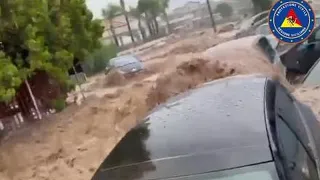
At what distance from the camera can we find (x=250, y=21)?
1367cm

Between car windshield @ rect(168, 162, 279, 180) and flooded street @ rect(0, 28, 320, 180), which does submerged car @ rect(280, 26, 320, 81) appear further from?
car windshield @ rect(168, 162, 279, 180)

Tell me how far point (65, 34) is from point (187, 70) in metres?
2.60

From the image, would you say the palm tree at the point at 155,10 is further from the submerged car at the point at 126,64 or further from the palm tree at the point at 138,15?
the submerged car at the point at 126,64

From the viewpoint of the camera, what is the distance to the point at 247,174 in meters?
2.93

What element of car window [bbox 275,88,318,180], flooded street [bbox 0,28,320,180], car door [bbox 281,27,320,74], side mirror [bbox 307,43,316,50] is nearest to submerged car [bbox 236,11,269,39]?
flooded street [bbox 0,28,320,180]

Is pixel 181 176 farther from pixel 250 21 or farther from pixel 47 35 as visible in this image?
pixel 250 21

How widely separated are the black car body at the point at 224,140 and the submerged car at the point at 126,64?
28.5 feet

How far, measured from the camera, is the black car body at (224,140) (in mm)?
2996

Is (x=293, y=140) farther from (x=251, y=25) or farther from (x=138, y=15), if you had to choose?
(x=138, y=15)

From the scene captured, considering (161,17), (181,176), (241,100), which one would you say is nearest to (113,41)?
(161,17)

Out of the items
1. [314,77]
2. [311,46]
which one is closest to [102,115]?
[314,77]

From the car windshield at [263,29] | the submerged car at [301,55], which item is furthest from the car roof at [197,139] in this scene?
the car windshield at [263,29]

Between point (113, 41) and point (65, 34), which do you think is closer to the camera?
point (65, 34)

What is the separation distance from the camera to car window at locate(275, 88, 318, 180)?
10.0ft
